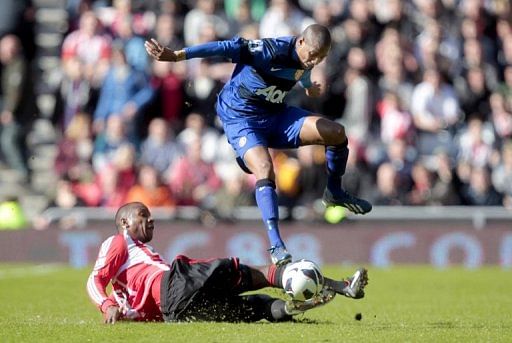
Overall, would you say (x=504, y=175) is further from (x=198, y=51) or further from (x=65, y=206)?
(x=198, y=51)

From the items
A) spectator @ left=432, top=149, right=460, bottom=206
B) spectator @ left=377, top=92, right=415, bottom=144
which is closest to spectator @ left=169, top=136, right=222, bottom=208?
spectator @ left=377, top=92, right=415, bottom=144

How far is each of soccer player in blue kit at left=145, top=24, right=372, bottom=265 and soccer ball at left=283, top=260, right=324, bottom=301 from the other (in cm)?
84

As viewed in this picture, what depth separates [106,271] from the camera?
32.4 ft

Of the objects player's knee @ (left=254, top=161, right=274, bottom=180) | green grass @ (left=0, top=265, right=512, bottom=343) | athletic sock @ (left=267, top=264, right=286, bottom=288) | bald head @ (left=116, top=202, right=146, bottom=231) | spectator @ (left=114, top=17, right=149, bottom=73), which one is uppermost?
spectator @ (left=114, top=17, right=149, bottom=73)

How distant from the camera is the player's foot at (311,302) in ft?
32.1

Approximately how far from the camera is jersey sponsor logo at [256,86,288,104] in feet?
37.3

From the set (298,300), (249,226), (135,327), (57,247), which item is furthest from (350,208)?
(57,247)

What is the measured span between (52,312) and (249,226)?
7467 millimetres

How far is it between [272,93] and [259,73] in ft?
0.80

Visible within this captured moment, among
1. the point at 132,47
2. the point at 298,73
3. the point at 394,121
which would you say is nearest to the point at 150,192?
the point at 132,47

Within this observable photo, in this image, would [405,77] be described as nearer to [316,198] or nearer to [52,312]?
[316,198]

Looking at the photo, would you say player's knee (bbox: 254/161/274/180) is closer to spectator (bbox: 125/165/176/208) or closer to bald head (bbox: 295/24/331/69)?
bald head (bbox: 295/24/331/69)

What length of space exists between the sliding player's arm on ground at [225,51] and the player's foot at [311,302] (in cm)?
239

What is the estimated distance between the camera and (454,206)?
63.8ft
